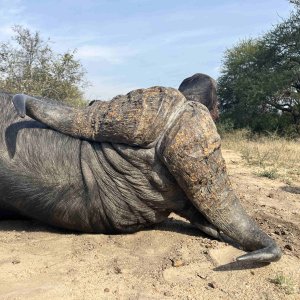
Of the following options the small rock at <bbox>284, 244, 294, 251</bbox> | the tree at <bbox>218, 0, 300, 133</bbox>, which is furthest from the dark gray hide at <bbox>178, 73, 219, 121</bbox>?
the tree at <bbox>218, 0, 300, 133</bbox>

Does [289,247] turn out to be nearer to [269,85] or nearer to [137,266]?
[137,266]

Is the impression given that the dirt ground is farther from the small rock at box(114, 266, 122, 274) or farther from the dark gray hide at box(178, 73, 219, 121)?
the dark gray hide at box(178, 73, 219, 121)

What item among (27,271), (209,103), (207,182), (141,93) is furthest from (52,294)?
(209,103)

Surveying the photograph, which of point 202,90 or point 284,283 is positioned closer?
point 284,283

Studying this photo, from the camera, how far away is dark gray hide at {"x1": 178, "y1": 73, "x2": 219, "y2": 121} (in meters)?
4.48

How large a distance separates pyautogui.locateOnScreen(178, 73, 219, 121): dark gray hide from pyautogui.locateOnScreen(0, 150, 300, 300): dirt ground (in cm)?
117

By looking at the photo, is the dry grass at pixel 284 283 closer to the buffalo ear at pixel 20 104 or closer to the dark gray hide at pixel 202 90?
the dark gray hide at pixel 202 90

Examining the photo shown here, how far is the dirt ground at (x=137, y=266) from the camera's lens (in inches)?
118

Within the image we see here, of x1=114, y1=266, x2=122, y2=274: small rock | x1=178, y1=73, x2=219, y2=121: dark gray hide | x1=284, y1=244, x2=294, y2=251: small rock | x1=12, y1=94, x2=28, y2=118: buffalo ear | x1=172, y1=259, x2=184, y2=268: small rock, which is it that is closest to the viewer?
x1=114, y1=266, x2=122, y2=274: small rock

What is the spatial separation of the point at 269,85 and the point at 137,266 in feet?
74.0

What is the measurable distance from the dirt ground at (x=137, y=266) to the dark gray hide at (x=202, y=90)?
117 cm

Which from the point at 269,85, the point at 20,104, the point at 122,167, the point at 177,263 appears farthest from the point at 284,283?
the point at 269,85

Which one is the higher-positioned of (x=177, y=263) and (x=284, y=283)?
(x=177, y=263)

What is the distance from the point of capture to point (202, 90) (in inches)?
177
